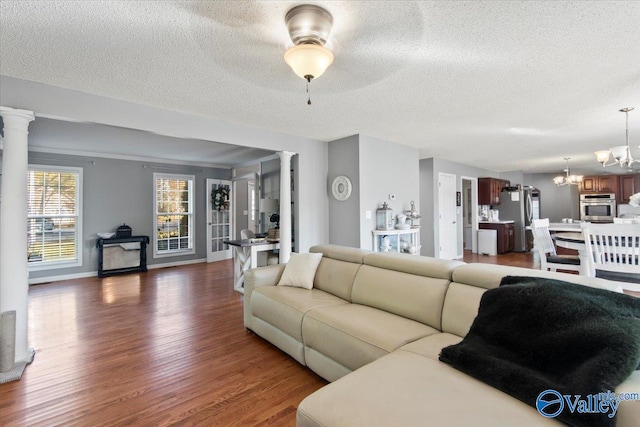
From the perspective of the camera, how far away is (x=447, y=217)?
22.7 ft

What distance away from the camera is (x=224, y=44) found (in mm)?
2006

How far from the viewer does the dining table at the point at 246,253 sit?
4516 mm

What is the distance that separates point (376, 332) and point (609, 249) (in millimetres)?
2537

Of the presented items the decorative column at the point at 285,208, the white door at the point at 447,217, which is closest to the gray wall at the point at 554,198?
the white door at the point at 447,217

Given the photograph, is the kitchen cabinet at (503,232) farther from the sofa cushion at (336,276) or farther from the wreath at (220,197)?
the wreath at (220,197)

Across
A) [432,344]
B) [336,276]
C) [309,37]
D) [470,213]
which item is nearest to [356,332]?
[432,344]

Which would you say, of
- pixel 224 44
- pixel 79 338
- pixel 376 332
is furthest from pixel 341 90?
pixel 79 338

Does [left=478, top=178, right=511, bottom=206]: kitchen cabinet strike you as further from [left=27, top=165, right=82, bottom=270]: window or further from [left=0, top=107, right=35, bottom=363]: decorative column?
[left=27, top=165, right=82, bottom=270]: window

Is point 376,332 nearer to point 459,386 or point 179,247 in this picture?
point 459,386

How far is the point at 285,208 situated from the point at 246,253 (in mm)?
935

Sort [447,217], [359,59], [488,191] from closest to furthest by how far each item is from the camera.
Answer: [359,59] < [447,217] < [488,191]

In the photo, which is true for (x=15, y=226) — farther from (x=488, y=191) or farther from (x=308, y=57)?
(x=488, y=191)

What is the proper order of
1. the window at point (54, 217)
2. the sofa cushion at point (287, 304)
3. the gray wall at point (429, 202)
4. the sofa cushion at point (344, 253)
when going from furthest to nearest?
1. the gray wall at point (429, 202)
2. the window at point (54, 217)
3. the sofa cushion at point (344, 253)
4. the sofa cushion at point (287, 304)

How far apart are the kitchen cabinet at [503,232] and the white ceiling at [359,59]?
4.09 metres
